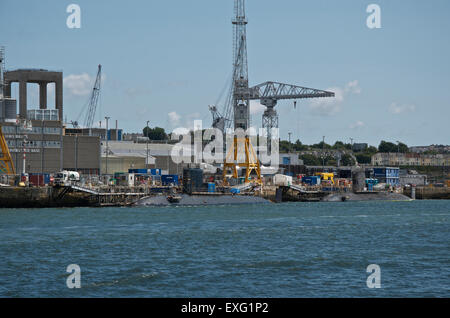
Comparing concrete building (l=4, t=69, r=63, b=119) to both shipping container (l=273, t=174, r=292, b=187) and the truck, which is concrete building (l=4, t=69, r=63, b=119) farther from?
shipping container (l=273, t=174, r=292, b=187)

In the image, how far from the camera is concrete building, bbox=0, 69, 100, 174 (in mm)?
109375

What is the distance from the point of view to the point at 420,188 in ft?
507

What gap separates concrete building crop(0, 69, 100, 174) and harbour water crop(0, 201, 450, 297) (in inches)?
1633

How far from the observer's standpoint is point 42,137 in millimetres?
113062

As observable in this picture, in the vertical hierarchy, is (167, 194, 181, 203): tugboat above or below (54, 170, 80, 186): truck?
below

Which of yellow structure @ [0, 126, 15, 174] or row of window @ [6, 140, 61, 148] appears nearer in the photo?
yellow structure @ [0, 126, 15, 174]

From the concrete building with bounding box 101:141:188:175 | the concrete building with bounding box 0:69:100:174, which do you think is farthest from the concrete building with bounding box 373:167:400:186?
the concrete building with bounding box 0:69:100:174

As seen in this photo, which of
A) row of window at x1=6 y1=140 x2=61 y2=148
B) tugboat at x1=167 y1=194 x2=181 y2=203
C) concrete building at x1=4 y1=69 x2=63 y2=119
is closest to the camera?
tugboat at x1=167 y1=194 x2=181 y2=203

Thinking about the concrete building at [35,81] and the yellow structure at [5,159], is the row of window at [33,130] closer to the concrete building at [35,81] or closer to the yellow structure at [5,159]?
the yellow structure at [5,159]

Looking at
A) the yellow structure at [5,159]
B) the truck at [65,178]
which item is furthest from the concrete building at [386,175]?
the yellow structure at [5,159]

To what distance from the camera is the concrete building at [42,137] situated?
109375 millimetres

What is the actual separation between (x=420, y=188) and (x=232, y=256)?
121 metres
